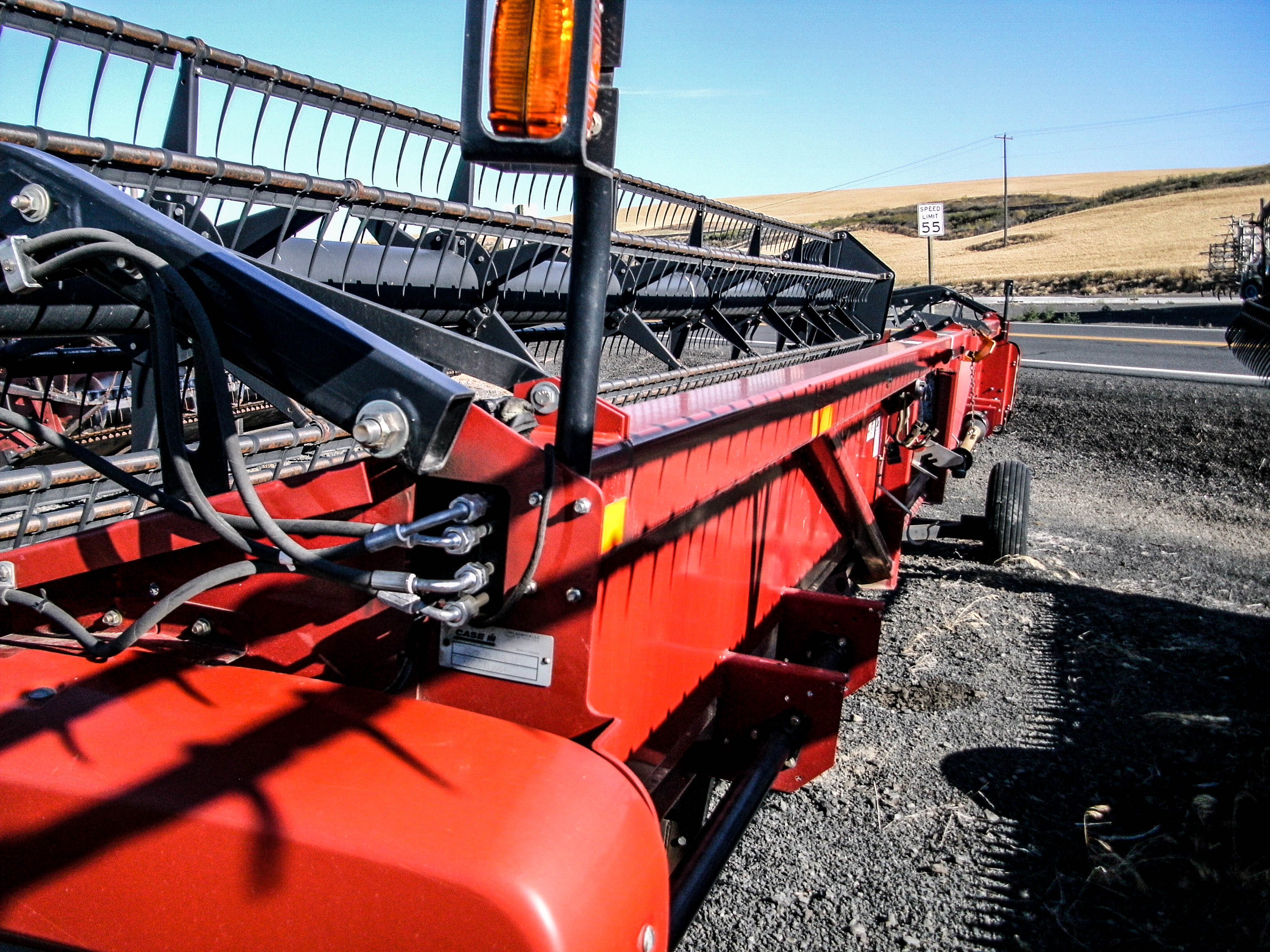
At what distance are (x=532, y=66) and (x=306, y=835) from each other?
934 millimetres

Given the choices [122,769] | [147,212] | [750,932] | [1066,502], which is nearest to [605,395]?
[750,932]

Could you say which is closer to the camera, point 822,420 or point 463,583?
point 463,583

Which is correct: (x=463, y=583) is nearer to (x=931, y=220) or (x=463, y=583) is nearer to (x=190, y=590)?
(x=190, y=590)

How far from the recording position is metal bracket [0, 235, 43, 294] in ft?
4.61

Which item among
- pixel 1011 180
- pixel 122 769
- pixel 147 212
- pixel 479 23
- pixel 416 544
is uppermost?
pixel 1011 180

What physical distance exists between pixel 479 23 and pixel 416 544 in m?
0.64

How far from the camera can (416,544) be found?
130 centimetres

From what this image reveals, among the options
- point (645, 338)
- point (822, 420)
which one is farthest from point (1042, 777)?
point (645, 338)

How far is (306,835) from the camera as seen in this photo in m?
1.18

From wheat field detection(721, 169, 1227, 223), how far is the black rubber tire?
49.9 meters

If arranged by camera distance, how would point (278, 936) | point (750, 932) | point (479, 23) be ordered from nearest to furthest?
point (479, 23) < point (278, 936) < point (750, 932)

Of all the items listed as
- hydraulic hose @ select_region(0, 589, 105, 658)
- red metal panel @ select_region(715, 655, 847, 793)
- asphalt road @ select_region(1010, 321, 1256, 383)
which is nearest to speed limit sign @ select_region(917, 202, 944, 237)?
asphalt road @ select_region(1010, 321, 1256, 383)

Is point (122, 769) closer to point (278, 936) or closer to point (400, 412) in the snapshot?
point (278, 936)

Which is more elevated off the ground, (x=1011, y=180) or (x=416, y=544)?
(x=1011, y=180)
